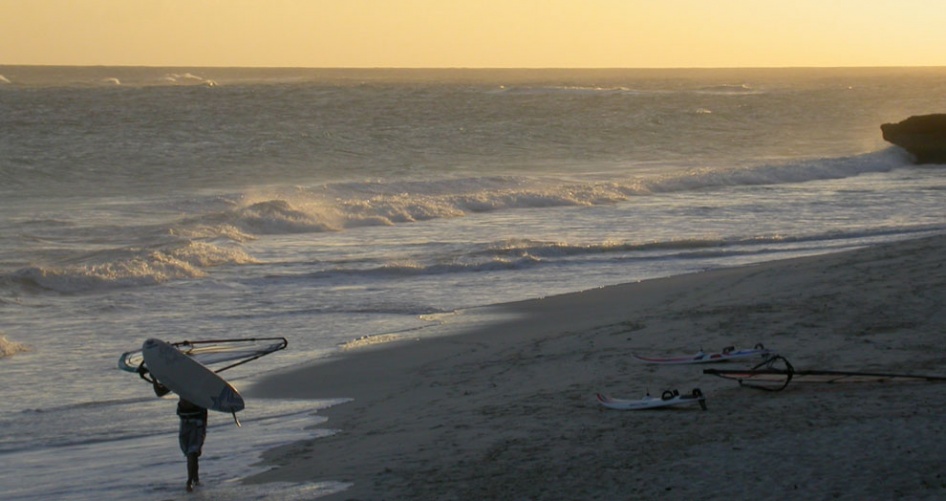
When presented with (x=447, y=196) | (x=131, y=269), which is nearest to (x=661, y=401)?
(x=131, y=269)

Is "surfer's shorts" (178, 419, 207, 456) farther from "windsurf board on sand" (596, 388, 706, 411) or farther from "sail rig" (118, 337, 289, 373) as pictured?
"windsurf board on sand" (596, 388, 706, 411)

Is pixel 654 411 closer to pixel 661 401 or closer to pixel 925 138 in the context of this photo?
pixel 661 401

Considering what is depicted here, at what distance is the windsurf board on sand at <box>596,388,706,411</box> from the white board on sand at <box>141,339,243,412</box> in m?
2.69

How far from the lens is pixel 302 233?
23.2m

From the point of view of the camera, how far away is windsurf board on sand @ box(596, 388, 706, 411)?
7.97 m

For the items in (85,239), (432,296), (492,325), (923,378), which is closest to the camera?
(923,378)

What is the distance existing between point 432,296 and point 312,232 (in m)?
8.50

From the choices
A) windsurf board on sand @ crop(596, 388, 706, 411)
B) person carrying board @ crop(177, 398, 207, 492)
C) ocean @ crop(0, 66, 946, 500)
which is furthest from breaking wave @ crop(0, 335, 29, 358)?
windsurf board on sand @ crop(596, 388, 706, 411)

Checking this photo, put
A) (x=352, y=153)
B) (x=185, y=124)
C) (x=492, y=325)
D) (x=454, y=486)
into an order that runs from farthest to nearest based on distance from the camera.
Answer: (x=185, y=124) → (x=352, y=153) → (x=492, y=325) → (x=454, y=486)

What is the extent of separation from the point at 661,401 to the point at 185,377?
3249 mm

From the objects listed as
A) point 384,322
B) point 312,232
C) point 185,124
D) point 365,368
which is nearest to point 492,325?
point 384,322

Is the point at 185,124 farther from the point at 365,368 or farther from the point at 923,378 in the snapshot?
the point at 923,378

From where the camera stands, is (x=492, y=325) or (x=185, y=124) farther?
(x=185, y=124)

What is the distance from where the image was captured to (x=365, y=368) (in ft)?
36.4
